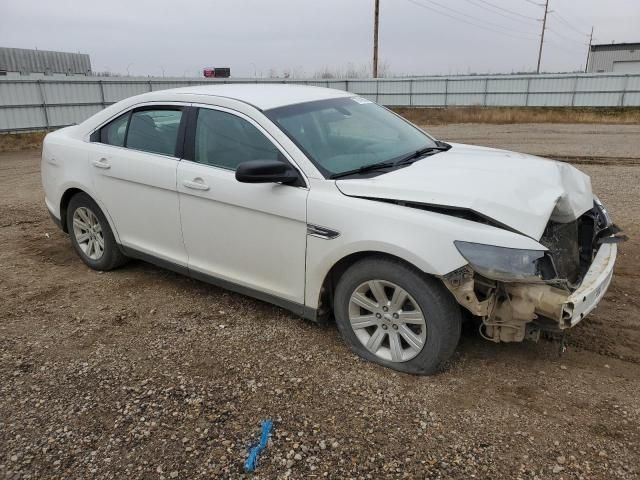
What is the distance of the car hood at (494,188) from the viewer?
2848 millimetres

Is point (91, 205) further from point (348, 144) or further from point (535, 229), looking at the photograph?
point (535, 229)

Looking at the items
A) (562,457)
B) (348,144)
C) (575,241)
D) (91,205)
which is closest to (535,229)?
(575,241)

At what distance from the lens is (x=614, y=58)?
46.8 m

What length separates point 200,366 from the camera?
11.0 feet

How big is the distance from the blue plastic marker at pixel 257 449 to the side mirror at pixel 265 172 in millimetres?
1461

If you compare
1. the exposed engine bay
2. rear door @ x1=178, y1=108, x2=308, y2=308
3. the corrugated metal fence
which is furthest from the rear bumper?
the corrugated metal fence

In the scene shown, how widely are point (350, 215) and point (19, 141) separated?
641 inches

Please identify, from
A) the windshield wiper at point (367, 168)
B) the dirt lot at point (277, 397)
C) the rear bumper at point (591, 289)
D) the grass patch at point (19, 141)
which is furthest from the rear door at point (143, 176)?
the grass patch at point (19, 141)

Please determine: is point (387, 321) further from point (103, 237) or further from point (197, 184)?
point (103, 237)

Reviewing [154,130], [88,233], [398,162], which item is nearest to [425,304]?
[398,162]

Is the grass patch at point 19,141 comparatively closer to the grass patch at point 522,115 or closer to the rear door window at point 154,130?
the rear door window at point 154,130

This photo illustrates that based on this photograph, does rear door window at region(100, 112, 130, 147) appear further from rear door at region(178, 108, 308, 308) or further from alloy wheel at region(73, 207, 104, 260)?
rear door at region(178, 108, 308, 308)

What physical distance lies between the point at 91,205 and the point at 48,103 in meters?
14.5

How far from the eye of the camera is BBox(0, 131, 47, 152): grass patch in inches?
606
